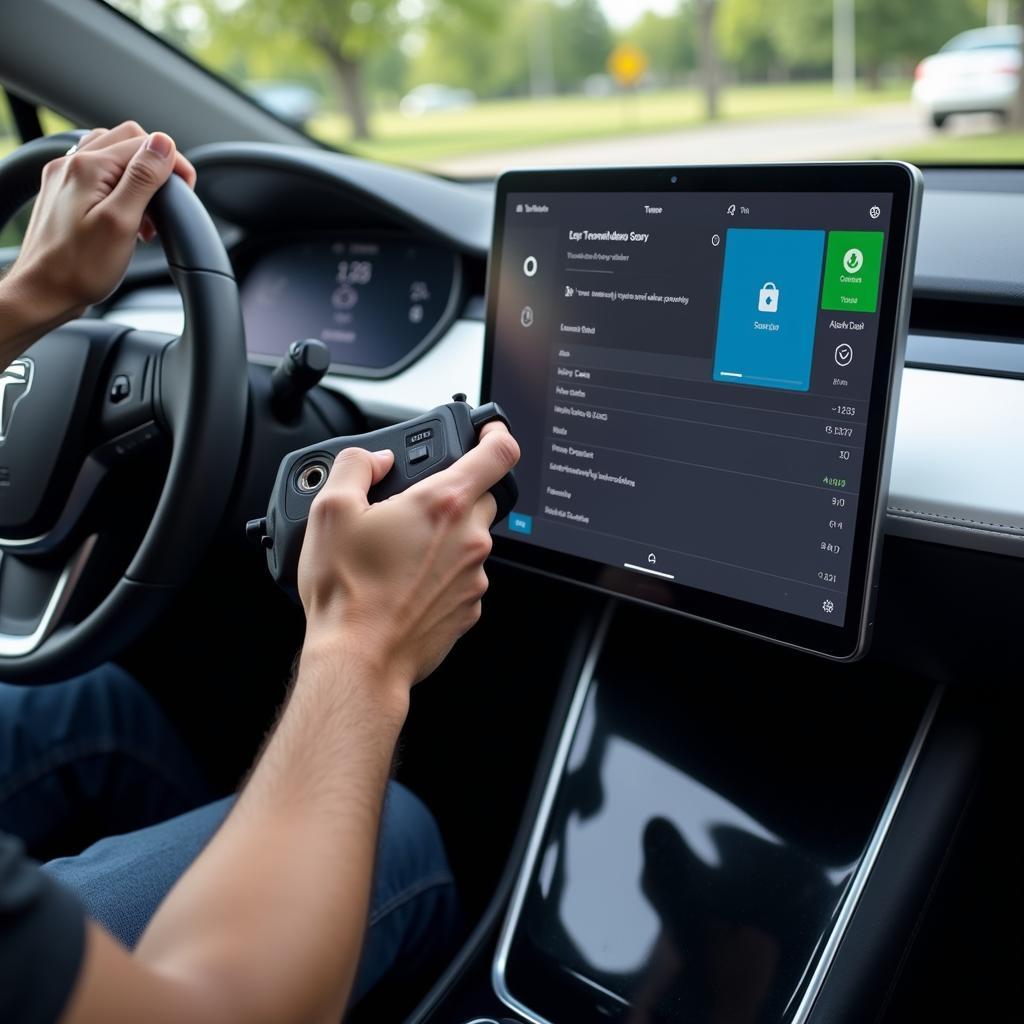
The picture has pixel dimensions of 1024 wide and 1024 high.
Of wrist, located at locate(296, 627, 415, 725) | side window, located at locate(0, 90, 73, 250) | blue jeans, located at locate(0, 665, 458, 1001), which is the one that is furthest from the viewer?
side window, located at locate(0, 90, 73, 250)

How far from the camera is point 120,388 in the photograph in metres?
1.36

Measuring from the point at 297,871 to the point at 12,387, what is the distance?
965mm

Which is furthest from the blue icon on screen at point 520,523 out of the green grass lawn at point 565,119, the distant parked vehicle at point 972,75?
the distant parked vehicle at point 972,75

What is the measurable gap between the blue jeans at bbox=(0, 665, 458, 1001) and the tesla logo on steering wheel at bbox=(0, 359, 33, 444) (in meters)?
0.35

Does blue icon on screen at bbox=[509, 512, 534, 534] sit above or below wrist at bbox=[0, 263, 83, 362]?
below

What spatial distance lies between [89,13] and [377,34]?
17.1 feet

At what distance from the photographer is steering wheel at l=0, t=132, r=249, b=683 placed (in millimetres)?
1198

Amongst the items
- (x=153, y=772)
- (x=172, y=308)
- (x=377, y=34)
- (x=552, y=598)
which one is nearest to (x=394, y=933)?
(x=153, y=772)

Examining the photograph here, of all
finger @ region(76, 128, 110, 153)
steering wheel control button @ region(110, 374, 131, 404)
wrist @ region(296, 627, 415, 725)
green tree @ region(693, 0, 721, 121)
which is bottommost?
wrist @ region(296, 627, 415, 725)

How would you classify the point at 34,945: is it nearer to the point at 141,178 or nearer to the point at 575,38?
the point at 141,178

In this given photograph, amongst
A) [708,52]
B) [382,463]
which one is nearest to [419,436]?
[382,463]

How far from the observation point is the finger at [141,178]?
1.20m

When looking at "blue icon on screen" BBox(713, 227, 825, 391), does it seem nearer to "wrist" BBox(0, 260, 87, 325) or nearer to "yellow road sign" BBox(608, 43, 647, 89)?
"wrist" BBox(0, 260, 87, 325)

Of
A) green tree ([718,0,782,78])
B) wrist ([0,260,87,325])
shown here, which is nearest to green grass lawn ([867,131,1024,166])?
wrist ([0,260,87,325])
